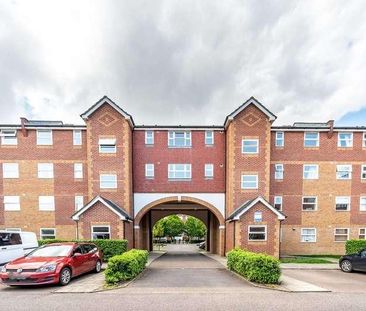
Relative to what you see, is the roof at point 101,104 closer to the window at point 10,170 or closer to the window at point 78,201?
the window at point 78,201

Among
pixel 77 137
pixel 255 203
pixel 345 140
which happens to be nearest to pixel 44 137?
pixel 77 137

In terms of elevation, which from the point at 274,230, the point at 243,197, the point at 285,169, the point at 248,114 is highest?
the point at 248,114

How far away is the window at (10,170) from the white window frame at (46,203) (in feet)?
9.16

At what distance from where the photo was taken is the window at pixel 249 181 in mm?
19250

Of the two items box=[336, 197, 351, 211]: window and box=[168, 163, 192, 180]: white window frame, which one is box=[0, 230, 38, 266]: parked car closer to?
box=[168, 163, 192, 180]: white window frame

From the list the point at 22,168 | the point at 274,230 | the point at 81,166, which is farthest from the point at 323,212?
the point at 22,168

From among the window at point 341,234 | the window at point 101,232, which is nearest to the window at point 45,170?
the window at point 101,232

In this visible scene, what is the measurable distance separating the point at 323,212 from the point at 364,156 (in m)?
5.86

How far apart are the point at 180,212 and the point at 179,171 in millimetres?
8339

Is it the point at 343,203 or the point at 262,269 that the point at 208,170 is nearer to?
the point at 343,203

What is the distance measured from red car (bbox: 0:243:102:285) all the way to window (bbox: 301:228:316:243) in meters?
17.3

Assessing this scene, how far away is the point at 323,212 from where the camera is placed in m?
20.9

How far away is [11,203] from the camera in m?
20.1

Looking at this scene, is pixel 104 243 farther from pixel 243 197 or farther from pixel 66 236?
pixel 243 197
